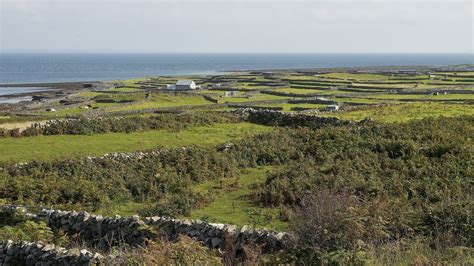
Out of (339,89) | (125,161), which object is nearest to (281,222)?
(125,161)

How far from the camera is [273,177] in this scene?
21703mm

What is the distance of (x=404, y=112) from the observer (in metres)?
44.0

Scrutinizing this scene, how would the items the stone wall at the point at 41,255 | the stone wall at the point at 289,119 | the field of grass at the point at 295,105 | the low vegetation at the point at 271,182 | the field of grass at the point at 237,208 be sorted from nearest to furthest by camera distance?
the low vegetation at the point at 271,182 → the stone wall at the point at 41,255 → the field of grass at the point at 237,208 → the stone wall at the point at 289,119 → the field of grass at the point at 295,105

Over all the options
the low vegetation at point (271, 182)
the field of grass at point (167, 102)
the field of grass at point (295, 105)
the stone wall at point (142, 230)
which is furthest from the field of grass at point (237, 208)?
the field of grass at point (167, 102)

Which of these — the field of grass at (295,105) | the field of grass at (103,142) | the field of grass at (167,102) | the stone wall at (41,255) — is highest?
the stone wall at (41,255)

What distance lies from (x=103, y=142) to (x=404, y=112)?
82.1 ft

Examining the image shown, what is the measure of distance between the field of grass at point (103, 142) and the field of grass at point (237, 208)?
28.4 feet

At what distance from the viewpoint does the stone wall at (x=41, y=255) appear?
11259 mm

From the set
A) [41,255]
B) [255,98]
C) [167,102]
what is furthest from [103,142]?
[255,98]

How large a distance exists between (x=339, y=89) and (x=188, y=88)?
24154mm

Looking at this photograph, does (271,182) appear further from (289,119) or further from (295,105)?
(295,105)

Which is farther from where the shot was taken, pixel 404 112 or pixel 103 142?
pixel 404 112

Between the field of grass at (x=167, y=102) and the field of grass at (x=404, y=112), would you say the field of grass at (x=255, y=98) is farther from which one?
the field of grass at (x=404, y=112)

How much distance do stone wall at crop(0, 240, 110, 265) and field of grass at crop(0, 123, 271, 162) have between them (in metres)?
13.8
